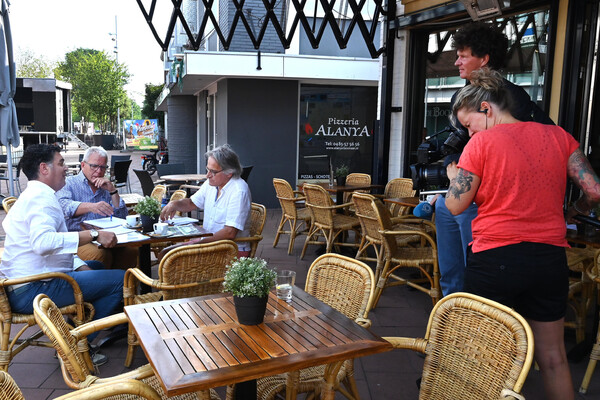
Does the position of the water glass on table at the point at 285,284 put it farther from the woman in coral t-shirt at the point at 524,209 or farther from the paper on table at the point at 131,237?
the paper on table at the point at 131,237

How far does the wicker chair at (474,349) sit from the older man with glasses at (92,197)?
112 inches

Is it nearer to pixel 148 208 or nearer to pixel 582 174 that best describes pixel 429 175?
pixel 582 174

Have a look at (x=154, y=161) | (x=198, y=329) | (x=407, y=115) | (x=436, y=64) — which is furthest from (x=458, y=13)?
(x=154, y=161)

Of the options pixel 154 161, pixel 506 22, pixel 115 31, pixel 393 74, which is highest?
pixel 115 31

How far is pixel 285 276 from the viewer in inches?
81.6

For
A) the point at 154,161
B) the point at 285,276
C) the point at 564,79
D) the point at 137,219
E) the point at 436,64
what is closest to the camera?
the point at 285,276

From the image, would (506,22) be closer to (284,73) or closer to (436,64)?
(436,64)

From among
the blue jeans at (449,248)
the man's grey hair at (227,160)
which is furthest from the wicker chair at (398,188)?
the blue jeans at (449,248)

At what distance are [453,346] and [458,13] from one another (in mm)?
4411

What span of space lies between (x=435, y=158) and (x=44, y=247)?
218 centimetres

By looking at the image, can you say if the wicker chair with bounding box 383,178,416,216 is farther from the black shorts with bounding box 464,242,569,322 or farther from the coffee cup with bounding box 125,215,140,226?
the black shorts with bounding box 464,242,569,322

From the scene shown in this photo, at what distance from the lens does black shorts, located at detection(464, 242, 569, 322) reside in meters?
1.90

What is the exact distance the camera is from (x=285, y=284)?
208 centimetres

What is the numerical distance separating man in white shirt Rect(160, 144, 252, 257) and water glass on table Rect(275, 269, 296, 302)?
4.98ft
